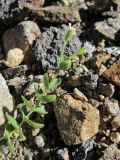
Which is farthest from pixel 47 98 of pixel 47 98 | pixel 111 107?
pixel 111 107

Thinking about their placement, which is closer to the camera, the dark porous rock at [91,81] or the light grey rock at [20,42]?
the dark porous rock at [91,81]

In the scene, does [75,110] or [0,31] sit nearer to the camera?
[75,110]

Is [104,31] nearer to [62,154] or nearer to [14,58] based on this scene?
[14,58]

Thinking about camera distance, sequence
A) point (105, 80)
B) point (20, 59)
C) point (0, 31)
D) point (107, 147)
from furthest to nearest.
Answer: point (0, 31)
point (20, 59)
point (105, 80)
point (107, 147)

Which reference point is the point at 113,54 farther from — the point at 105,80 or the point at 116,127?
the point at 116,127

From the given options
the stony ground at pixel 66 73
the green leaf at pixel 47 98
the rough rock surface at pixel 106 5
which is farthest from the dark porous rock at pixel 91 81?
the rough rock surface at pixel 106 5

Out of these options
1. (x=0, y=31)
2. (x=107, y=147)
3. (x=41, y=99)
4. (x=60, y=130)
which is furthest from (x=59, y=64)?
(x=0, y=31)

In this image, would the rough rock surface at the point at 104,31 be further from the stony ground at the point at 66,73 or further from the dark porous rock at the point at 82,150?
the dark porous rock at the point at 82,150
